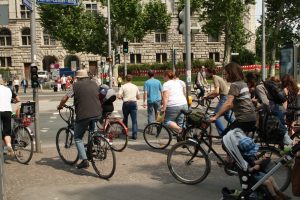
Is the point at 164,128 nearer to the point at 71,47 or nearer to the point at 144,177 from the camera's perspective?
the point at 144,177

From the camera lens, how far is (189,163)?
674 cm

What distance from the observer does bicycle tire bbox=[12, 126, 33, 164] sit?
8.34m

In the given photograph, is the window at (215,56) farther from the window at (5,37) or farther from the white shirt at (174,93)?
the white shirt at (174,93)

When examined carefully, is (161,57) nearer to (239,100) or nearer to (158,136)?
(158,136)

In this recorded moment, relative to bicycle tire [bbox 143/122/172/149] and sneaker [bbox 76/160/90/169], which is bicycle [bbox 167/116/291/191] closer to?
sneaker [bbox 76/160/90/169]

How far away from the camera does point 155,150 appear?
948 cm

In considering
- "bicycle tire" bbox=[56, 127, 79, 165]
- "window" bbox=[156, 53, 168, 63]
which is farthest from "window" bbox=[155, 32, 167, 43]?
"bicycle tire" bbox=[56, 127, 79, 165]

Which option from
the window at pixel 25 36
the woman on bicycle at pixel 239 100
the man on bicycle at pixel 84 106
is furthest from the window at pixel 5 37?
the woman on bicycle at pixel 239 100

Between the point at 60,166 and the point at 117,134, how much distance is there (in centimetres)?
176

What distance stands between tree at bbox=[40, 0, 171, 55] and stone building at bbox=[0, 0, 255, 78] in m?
12.0

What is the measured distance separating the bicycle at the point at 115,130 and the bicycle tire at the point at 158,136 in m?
0.57

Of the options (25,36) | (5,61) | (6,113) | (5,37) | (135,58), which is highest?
(25,36)

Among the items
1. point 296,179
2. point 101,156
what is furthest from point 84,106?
point 296,179

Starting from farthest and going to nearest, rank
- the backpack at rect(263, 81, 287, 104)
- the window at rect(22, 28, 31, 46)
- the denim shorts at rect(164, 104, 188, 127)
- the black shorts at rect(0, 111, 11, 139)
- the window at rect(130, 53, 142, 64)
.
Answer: the window at rect(130, 53, 142, 64) → the window at rect(22, 28, 31, 46) → the denim shorts at rect(164, 104, 188, 127) → the black shorts at rect(0, 111, 11, 139) → the backpack at rect(263, 81, 287, 104)
